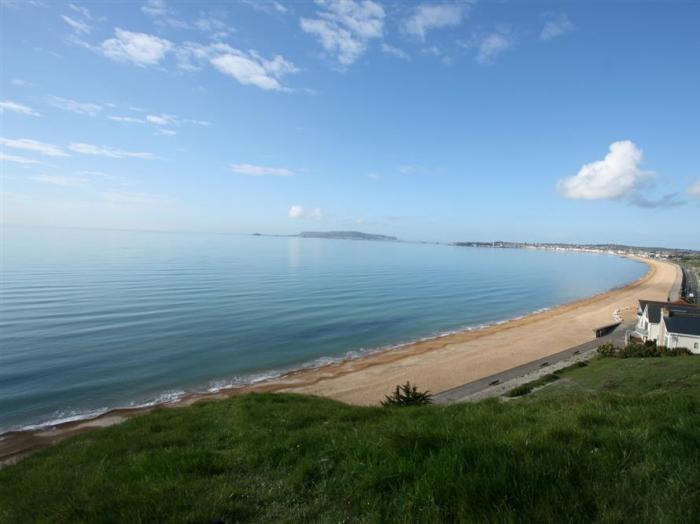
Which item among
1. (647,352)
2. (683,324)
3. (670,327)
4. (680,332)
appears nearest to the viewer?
(647,352)

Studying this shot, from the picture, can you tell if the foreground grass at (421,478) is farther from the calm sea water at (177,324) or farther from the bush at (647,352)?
the bush at (647,352)

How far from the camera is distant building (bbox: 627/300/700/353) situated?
30.2 meters

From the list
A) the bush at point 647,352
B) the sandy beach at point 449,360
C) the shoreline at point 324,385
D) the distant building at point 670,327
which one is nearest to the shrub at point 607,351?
the bush at point 647,352

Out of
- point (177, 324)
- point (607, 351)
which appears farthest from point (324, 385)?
point (607, 351)

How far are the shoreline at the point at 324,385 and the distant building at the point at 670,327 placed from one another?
7324 mm

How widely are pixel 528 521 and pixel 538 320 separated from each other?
5342 centimetres

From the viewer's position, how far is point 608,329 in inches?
1743

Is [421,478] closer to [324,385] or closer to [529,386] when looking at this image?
[529,386]

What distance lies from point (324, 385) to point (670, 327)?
30.0 m

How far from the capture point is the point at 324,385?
2508cm

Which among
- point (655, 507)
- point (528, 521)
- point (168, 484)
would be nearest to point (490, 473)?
point (528, 521)

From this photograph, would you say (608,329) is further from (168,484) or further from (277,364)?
(168,484)

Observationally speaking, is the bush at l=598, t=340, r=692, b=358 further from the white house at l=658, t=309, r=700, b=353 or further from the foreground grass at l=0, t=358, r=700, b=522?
the foreground grass at l=0, t=358, r=700, b=522

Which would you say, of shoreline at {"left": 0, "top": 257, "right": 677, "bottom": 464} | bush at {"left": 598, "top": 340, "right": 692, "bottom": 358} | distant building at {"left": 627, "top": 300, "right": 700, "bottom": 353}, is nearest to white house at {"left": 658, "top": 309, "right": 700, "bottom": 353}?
distant building at {"left": 627, "top": 300, "right": 700, "bottom": 353}
